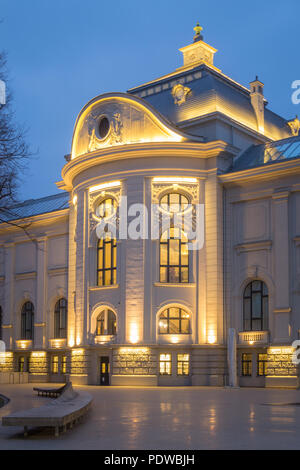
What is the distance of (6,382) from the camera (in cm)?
4588

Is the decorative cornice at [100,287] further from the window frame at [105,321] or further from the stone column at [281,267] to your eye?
the stone column at [281,267]

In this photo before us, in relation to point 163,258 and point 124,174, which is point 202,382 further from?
point 124,174

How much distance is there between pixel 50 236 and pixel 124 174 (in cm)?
1166

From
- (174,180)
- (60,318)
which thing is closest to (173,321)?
(174,180)

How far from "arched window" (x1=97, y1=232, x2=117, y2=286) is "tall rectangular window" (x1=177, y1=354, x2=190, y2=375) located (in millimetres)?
6197

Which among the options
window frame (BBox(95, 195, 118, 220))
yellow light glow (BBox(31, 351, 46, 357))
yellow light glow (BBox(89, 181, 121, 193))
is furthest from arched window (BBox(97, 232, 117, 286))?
yellow light glow (BBox(31, 351, 46, 357))

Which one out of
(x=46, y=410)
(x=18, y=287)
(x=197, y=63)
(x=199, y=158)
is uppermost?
(x=197, y=63)

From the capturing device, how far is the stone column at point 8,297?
53203mm

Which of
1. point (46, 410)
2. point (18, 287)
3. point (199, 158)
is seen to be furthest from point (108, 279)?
point (46, 410)

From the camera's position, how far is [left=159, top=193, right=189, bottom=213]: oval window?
41.1 meters

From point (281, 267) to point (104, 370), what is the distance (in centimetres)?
1255

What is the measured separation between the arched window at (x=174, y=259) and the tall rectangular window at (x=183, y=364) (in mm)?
4487

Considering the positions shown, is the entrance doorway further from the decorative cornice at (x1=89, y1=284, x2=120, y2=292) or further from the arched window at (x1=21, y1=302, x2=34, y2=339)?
the arched window at (x1=21, y1=302, x2=34, y2=339)

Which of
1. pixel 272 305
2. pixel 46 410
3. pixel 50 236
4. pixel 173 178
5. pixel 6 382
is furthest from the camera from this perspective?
pixel 50 236
